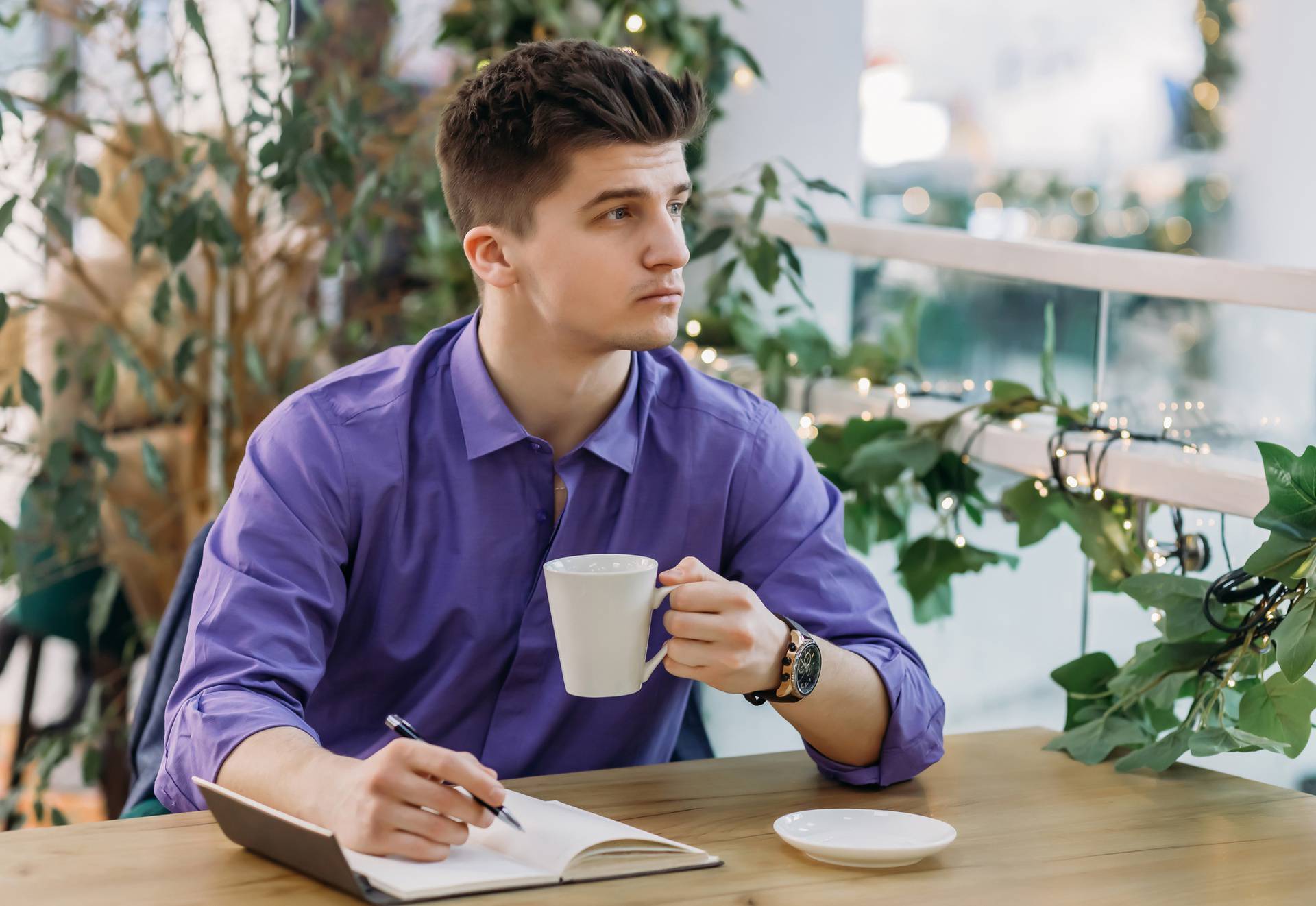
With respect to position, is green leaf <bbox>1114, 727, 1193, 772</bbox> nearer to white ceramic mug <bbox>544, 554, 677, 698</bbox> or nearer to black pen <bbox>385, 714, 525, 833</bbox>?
white ceramic mug <bbox>544, 554, 677, 698</bbox>

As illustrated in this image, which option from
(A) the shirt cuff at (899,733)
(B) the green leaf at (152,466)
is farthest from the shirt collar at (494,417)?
(B) the green leaf at (152,466)

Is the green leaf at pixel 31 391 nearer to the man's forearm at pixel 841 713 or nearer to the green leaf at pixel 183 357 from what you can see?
the green leaf at pixel 183 357

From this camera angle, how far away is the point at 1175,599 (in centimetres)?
142

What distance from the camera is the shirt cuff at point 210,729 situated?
1.19 metres

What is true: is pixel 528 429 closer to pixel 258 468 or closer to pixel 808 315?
pixel 258 468

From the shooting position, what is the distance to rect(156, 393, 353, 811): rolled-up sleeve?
4.04 feet

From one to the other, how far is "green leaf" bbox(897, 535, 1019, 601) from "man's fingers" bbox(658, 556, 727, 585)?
0.83 m

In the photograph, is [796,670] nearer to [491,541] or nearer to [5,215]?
[491,541]

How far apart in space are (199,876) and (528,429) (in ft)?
2.15

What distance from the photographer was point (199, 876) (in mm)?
1033

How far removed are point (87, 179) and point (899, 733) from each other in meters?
1.46

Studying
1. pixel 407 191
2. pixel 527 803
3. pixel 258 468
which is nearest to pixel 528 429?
pixel 258 468

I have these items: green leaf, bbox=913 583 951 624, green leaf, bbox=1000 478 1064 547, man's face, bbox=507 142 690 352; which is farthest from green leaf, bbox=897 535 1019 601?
man's face, bbox=507 142 690 352

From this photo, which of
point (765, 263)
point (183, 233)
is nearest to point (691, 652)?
point (765, 263)
